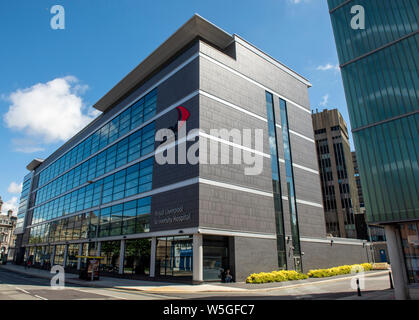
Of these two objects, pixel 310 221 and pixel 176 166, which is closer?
pixel 176 166

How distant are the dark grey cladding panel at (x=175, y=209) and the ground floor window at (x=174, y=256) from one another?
148cm

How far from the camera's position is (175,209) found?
29562 millimetres

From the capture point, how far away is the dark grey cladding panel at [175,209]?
27516mm

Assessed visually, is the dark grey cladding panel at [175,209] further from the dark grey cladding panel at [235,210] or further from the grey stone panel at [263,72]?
the grey stone panel at [263,72]

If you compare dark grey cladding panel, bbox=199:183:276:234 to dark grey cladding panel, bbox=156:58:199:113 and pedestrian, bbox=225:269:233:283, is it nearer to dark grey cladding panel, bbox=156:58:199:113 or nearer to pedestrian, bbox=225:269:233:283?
pedestrian, bbox=225:269:233:283

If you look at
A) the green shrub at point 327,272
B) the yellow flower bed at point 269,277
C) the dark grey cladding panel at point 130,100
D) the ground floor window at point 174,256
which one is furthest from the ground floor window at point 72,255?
the green shrub at point 327,272


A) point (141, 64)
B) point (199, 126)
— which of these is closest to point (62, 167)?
point (141, 64)

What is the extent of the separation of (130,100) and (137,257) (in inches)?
951

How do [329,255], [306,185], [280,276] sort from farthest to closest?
[306,185]
[329,255]
[280,276]

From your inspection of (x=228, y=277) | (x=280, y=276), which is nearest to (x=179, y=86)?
(x=228, y=277)

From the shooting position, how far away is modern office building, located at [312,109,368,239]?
73375mm

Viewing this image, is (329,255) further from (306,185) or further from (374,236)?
(374,236)

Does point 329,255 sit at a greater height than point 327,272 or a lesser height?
greater

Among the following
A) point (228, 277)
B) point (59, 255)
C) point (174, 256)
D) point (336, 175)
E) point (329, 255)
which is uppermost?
point (336, 175)
